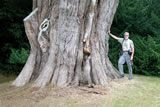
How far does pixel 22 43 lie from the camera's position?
12000mm

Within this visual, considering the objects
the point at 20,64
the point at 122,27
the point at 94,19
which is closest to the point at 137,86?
the point at 94,19

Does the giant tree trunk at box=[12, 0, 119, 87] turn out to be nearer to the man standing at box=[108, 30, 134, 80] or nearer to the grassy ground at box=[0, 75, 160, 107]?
the grassy ground at box=[0, 75, 160, 107]

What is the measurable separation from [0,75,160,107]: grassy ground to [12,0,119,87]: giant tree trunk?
1.17 ft

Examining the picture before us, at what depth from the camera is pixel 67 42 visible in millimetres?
4957

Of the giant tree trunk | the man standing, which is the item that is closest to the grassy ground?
the giant tree trunk

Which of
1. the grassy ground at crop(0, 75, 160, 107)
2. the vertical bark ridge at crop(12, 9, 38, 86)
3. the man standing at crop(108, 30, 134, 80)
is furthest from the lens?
the man standing at crop(108, 30, 134, 80)

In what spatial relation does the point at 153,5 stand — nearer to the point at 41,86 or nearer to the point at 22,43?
the point at 22,43

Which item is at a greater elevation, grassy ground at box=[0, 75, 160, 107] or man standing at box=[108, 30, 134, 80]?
man standing at box=[108, 30, 134, 80]

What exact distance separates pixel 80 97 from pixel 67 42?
5.11 feet

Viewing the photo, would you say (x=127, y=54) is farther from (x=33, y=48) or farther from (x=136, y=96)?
(x=33, y=48)

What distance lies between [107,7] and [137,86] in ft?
8.74

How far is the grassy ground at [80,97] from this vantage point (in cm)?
385

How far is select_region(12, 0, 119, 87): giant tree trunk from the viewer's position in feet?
16.2

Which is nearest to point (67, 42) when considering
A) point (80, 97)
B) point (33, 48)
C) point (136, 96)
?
point (33, 48)
